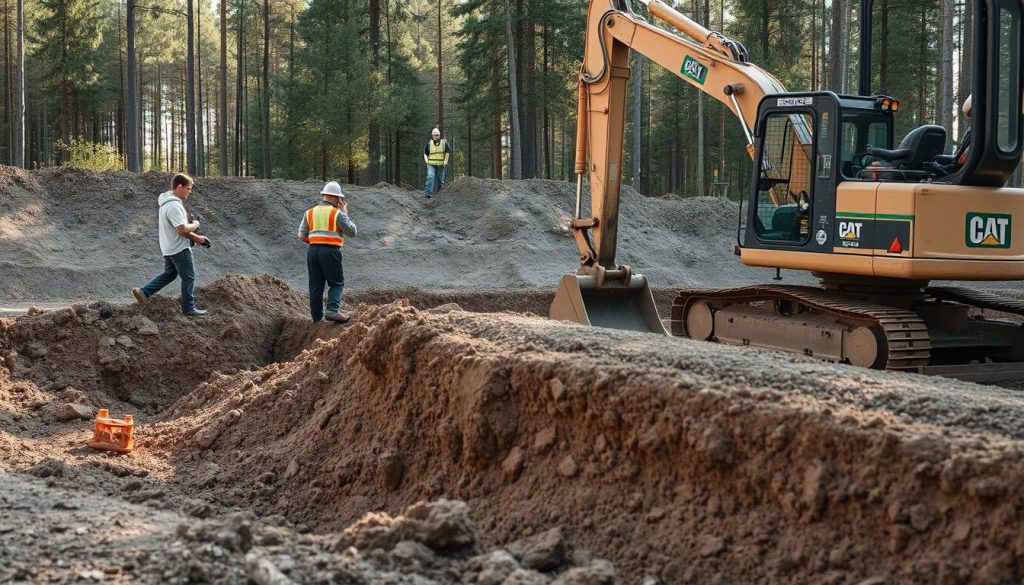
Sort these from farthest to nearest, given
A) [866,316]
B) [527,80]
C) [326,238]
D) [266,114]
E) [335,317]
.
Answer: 1. [266,114]
2. [527,80]
3. [335,317]
4. [326,238]
5. [866,316]

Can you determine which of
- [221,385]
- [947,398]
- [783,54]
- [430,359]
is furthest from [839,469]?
[783,54]

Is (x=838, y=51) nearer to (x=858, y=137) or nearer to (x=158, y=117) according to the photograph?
(x=858, y=137)

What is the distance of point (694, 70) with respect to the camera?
32.2ft

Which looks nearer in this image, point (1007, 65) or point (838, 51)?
point (1007, 65)

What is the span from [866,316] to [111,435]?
6314 mm

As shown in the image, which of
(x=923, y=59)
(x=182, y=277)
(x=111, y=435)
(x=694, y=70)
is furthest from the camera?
(x=923, y=59)

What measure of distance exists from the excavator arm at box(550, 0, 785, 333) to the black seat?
169 centimetres

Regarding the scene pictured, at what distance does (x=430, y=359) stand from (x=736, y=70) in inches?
191

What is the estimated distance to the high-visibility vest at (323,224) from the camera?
36.4 feet

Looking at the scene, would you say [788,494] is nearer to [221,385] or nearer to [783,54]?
[221,385]

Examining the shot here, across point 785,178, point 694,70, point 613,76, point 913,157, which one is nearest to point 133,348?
point 613,76

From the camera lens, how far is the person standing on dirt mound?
11.2 m

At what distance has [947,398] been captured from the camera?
4961 millimetres

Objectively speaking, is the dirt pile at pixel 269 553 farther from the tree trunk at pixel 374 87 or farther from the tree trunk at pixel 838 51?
the tree trunk at pixel 374 87
